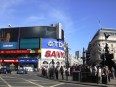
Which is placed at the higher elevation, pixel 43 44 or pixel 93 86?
pixel 43 44

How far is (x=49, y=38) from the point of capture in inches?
6063

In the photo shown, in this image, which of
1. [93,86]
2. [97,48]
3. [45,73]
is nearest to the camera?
[93,86]

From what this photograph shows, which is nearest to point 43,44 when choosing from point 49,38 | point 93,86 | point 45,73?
point 49,38

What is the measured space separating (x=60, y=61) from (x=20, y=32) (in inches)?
881

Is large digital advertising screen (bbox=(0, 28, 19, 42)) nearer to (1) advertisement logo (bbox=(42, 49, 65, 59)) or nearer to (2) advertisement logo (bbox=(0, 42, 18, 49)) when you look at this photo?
(2) advertisement logo (bbox=(0, 42, 18, 49))

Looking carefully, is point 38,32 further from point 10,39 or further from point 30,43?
point 10,39

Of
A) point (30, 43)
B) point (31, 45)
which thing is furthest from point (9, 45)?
point (31, 45)

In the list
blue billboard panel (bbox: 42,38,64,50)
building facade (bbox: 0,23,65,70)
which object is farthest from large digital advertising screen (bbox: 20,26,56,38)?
blue billboard panel (bbox: 42,38,64,50)

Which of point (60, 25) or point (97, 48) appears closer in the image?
point (60, 25)

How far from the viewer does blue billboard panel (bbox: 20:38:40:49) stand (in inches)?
6029

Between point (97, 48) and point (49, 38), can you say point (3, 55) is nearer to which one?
point (49, 38)

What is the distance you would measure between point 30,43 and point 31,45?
38.9 inches

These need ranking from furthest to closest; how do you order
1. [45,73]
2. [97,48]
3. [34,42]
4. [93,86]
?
[97,48] < [34,42] < [45,73] < [93,86]

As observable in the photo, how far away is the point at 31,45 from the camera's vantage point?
6068 inches
